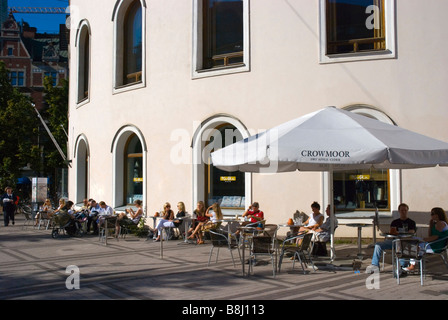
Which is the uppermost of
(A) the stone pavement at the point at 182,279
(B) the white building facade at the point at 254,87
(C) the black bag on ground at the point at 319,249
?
(B) the white building facade at the point at 254,87

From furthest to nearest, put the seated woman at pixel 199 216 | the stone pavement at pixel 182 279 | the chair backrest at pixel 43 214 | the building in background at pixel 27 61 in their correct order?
the building in background at pixel 27 61 → the chair backrest at pixel 43 214 → the seated woman at pixel 199 216 → the stone pavement at pixel 182 279

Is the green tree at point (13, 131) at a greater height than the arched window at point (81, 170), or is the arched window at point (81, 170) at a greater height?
the green tree at point (13, 131)

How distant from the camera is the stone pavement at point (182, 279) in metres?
6.76

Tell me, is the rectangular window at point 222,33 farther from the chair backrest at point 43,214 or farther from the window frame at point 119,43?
the chair backrest at point 43,214

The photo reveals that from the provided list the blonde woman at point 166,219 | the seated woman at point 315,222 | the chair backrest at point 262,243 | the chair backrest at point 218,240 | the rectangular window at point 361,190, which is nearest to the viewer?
the chair backrest at point 262,243

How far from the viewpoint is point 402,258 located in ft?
25.2

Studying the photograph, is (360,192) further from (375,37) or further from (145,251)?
(145,251)

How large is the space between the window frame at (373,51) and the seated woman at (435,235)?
5.20 m

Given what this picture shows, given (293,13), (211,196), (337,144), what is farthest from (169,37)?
(337,144)

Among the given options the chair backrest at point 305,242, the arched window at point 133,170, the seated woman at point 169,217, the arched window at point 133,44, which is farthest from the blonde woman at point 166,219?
the chair backrest at point 305,242

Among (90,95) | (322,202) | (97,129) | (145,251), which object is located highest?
(90,95)

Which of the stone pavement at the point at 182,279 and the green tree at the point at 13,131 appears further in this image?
the green tree at the point at 13,131
